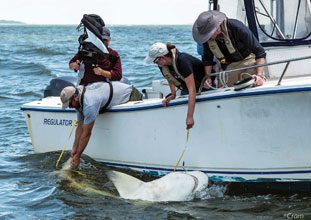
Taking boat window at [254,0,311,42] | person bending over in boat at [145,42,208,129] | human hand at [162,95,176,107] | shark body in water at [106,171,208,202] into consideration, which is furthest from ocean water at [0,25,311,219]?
boat window at [254,0,311,42]

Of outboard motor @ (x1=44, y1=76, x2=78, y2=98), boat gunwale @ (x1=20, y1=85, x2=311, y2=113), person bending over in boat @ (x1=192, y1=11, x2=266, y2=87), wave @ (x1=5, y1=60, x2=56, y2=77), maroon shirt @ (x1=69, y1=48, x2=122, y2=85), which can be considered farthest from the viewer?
wave @ (x1=5, y1=60, x2=56, y2=77)

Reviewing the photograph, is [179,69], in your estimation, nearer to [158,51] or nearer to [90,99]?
[158,51]

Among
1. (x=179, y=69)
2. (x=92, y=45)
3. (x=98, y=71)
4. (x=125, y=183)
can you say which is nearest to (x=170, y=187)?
(x=125, y=183)

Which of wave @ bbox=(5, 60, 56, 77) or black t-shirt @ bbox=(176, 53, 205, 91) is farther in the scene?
wave @ bbox=(5, 60, 56, 77)

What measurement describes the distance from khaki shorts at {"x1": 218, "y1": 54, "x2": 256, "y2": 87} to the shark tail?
1.61m

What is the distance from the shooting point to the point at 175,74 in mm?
7938

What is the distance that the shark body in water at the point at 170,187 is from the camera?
25.8 feet

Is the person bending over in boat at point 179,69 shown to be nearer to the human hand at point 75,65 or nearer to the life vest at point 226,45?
the life vest at point 226,45

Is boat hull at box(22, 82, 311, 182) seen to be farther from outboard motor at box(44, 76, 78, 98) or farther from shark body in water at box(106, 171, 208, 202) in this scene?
outboard motor at box(44, 76, 78, 98)

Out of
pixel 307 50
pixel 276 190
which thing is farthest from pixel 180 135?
pixel 307 50

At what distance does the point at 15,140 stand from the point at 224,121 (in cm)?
593

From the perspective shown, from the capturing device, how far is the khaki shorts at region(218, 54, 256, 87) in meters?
7.70

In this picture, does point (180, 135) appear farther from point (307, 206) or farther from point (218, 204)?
point (307, 206)

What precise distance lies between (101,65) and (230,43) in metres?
2.08
